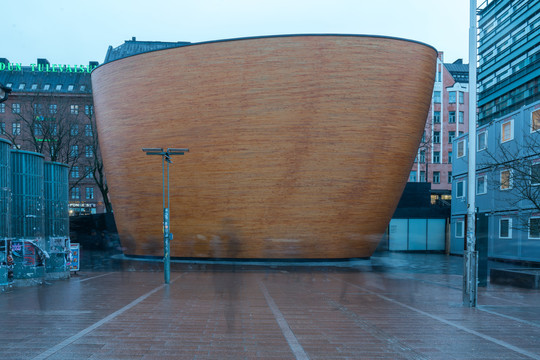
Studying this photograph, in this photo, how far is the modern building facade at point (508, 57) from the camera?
4000 centimetres

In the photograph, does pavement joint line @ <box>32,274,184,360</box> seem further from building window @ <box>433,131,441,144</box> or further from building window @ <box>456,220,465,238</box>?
building window @ <box>433,131,441,144</box>

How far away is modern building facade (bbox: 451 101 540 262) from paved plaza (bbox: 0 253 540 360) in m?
12.4

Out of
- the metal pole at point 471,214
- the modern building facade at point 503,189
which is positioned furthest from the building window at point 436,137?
the metal pole at point 471,214

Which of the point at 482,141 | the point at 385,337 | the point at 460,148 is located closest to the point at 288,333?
the point at 385,337

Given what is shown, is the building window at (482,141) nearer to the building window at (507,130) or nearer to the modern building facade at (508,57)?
the building window at (507,130)

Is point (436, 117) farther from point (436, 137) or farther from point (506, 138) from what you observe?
point (506, 138)

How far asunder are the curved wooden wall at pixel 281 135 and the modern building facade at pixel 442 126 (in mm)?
39916

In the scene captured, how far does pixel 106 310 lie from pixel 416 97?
1933 centimetres

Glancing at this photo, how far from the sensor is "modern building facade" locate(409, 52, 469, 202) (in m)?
62.9

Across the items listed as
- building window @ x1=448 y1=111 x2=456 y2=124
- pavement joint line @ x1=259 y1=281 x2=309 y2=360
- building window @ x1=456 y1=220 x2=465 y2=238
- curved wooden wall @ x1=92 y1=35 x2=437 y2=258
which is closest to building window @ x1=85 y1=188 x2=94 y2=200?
curved wooden wall @ x1=92 y1=35 x2=437 y2=258

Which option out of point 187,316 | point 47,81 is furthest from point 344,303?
point 47,81

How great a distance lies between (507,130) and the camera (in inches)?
1123

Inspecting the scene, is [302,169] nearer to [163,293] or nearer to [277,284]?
[277,284]

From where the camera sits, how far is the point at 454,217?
119 feet
